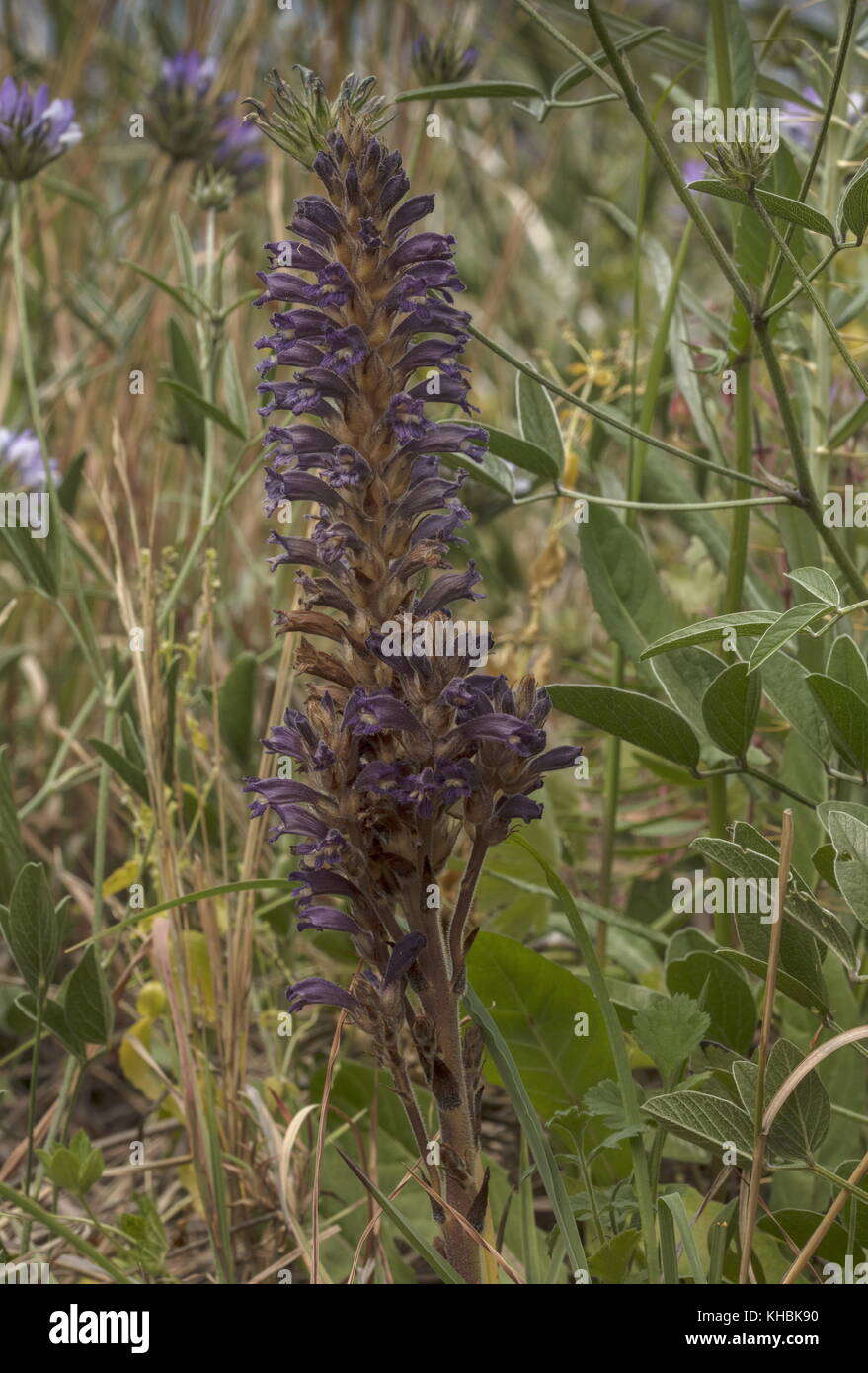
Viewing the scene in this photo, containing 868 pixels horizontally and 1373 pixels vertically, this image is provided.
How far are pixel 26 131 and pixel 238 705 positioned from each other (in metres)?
0.62

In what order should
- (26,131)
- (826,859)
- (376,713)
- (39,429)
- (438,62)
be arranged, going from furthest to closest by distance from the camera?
(438,62) < (26,131) < (39,429) < (826,859) < (376,713)

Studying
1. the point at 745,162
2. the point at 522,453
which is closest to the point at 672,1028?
the point at 522,453

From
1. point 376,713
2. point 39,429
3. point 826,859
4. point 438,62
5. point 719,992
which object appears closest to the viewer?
point 376,713

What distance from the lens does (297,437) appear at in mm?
766

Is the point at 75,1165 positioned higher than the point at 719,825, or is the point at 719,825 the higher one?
the point at 719,825

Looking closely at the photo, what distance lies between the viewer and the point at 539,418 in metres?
1.05

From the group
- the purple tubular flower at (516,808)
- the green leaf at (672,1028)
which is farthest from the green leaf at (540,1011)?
the purple tubular flower at (516,808)

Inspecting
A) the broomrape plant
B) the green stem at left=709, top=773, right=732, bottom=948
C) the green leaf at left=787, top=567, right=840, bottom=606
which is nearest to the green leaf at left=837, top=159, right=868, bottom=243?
the broomrape plant

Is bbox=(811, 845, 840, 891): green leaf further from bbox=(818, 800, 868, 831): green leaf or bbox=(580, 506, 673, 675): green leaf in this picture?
bbox=(580, 506, 673, 675): green leaf

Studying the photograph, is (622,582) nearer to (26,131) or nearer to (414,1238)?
(414,1238)

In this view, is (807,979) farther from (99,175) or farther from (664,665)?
(99,175)

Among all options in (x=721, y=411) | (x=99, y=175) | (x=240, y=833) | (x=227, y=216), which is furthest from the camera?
(x=99, y=175)
